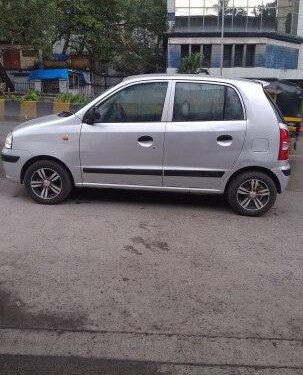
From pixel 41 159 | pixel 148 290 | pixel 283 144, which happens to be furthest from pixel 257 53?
pixel 148 290

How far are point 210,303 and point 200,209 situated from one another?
2.56 metres

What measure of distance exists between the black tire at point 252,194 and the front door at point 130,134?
96 centimetres

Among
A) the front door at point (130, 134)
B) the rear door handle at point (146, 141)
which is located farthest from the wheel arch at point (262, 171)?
the rear door handle at point (146, 141)

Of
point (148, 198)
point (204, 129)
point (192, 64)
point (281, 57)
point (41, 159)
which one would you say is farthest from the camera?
point (281, 57)

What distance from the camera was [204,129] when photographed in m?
5.75

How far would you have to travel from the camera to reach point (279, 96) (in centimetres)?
1162

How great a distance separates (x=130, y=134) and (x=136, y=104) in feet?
1.28

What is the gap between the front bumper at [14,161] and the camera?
605 cm

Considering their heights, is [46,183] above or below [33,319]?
above

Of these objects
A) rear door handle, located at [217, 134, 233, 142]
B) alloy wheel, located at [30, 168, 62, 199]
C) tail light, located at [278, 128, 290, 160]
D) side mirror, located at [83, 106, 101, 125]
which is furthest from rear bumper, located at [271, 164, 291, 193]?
alloy wheel, located at [30, 168, 62, 199]

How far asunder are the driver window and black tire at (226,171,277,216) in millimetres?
1285

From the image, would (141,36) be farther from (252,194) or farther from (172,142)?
(252,194)

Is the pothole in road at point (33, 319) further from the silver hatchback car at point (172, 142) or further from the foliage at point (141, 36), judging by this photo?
the foliage at point (141, 36)

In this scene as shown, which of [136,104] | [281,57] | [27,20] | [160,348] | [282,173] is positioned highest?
[27,20]
